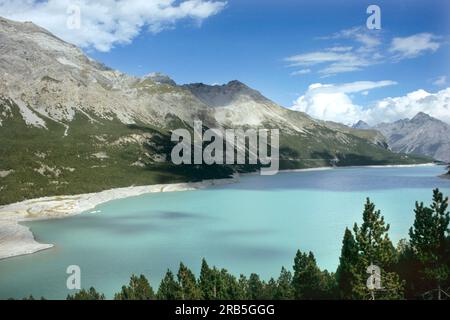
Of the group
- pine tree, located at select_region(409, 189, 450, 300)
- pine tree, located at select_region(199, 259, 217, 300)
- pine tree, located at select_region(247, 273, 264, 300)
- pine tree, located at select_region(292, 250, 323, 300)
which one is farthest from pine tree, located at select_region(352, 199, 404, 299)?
pine tree, located at select_region(199, 259, 217, 300)

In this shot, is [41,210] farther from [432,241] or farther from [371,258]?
[432,241]

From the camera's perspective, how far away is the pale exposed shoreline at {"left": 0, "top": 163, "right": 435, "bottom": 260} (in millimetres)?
66250

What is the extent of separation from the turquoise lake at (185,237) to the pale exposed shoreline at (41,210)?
2.99m

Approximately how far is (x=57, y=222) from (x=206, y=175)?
312ft

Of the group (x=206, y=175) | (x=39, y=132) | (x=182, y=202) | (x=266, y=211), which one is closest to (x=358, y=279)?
(x=266, y=211)

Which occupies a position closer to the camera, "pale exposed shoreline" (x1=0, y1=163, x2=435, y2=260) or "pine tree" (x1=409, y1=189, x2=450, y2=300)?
"pine tree" (x1=409, y1=189, x2=450, y2=300)

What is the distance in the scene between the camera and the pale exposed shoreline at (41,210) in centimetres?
6625

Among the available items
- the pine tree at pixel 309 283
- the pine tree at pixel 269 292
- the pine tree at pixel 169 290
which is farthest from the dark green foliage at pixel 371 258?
the pine tree at pixel 169 290

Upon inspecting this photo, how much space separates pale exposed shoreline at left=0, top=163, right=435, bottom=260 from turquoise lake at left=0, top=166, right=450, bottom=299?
9.81 ft

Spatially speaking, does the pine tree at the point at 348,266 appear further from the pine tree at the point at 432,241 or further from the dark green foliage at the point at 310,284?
the pine tree at the point at 432,241

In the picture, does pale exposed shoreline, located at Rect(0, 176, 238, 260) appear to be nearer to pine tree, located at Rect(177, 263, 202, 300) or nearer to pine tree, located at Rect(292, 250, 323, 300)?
pine tree, located at Rect(177, 263, 202, 300)

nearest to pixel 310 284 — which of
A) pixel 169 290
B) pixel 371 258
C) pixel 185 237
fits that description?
pixel 371 258

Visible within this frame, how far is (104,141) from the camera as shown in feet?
581

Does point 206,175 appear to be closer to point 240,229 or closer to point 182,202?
point 182,202
